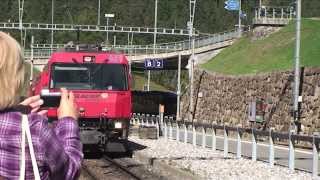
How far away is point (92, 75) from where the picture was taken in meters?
24.4

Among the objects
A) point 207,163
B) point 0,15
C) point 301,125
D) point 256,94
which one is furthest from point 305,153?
point 0,15

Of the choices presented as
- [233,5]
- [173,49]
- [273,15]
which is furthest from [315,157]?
[173,49]

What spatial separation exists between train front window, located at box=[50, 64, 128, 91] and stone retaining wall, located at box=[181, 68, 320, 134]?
16295mm

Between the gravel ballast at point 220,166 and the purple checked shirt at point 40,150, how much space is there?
12.6 meters

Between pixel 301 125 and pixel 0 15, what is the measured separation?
13056cm

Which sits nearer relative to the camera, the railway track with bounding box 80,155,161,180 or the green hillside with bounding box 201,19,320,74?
the railway track with bounding box 80,155,161,180

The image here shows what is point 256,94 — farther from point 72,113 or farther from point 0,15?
point 0,15

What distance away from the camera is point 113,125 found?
2414cm

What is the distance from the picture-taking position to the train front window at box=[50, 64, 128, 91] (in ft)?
79.5

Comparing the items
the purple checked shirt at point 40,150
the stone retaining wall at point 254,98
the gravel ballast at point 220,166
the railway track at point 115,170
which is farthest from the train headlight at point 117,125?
the purple checked shirt at point 40,150

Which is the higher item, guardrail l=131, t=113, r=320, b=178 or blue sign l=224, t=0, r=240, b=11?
blue sign l=224, t=0, r=240, b=11

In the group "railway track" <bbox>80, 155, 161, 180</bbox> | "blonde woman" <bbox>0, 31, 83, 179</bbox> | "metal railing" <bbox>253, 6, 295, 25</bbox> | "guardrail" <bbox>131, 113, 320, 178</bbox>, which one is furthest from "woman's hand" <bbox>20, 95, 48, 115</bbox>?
"metal railing" <bbox>253, 6, 295, 25</bbox>

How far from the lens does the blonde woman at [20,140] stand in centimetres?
342

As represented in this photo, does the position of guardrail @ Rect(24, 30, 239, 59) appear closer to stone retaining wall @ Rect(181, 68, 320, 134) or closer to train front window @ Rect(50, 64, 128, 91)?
stone retaining wall @ Rect(181, 68, 320, 134)
